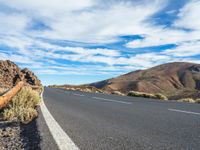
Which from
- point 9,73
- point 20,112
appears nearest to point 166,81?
point 9,73

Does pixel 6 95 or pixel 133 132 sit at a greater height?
pixel 6 95

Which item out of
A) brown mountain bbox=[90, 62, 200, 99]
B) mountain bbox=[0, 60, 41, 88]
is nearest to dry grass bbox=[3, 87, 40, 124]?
mountain bbox=[0, 60, 41, 88]

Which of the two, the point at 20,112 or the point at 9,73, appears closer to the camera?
the point at 20,112

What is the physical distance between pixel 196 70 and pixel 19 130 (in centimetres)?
16088

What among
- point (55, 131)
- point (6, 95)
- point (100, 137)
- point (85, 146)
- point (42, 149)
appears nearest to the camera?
point (42, 149)

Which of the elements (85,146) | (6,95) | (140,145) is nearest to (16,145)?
(85,146)

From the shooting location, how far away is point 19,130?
17.0 feet

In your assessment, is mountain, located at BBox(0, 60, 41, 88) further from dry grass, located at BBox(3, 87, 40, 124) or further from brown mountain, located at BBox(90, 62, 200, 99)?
brown mountain, located at BBox(90, 62, 200, 99)

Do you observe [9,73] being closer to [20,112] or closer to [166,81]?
[20,112]

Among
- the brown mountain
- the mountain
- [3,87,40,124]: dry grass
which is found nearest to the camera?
[3,87,40,124]: dry grass

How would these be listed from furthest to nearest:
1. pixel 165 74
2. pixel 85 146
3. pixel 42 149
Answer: pixel 165 74, pixel 85 146, pixel 42 149

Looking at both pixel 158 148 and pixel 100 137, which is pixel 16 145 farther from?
A: pixel 158 148

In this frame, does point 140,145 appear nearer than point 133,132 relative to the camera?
Yes

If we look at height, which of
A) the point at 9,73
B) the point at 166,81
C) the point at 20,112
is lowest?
the point at 20,112
